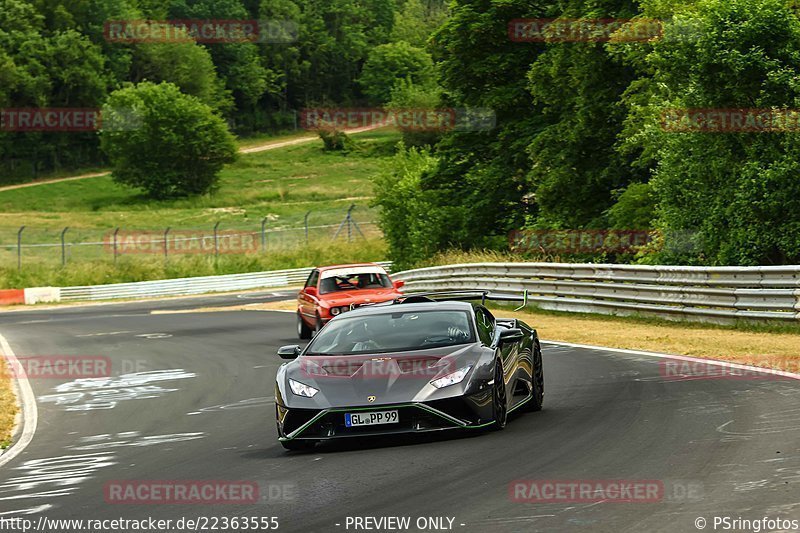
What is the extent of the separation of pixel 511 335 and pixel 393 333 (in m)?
1.12

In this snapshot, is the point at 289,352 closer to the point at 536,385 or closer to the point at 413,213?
the point at 536,385

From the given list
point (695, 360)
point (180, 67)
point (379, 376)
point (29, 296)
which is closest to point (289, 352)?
point (379, 376)

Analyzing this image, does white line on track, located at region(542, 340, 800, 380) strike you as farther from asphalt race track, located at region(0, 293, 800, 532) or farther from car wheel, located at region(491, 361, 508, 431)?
car wheel, located at region(491, 361, 508, 431)

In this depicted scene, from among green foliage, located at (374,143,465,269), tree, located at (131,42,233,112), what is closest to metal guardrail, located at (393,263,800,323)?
green foliage, located at (374,143,465,269)

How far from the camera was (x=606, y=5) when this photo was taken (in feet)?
112

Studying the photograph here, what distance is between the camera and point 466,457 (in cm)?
908

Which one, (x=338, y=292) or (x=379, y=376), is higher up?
(x=379, y=376)

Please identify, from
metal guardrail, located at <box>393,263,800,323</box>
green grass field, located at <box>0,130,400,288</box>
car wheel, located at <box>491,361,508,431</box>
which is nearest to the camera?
car wheel, located at <box>491,361,508,431</box>

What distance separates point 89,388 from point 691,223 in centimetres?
1220

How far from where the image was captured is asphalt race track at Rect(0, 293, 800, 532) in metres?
7.09

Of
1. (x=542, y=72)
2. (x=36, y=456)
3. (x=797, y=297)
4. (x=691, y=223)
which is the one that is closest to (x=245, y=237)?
(x=542, y=72)

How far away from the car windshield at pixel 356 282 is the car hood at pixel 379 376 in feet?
46.6

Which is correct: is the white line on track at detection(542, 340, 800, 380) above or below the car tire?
below

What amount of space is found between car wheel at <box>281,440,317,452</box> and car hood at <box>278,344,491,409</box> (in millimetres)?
313
